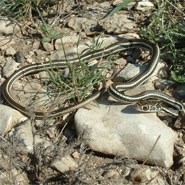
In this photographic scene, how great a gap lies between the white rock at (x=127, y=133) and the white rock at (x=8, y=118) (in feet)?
1.70

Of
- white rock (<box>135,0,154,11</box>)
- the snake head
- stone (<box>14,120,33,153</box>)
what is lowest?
stone (<box>14,120,33,153</box>)

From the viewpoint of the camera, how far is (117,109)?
4.46m

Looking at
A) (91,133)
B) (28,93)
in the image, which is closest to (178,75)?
(91,133)

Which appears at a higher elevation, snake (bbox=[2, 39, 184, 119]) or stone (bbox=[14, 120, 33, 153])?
snake (bbox=[2, 39, 184, 119])

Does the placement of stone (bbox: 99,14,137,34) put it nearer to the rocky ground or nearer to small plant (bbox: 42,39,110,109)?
the rocky ground

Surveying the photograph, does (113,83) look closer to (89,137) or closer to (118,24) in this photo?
(89,137)

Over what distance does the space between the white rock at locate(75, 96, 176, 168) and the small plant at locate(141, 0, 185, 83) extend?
2.00 feet

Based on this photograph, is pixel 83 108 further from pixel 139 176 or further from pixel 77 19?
pixel 77 19

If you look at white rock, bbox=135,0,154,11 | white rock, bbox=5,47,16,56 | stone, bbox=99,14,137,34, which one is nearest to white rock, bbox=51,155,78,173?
white rock, bbox=5,47,16,56

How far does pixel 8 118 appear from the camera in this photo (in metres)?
4.46

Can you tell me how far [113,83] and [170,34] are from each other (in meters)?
A: 0.80

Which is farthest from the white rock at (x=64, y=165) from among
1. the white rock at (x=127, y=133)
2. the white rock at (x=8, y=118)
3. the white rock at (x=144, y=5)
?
the white rock at (x=144, y=5)

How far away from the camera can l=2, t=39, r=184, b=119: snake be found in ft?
14.8

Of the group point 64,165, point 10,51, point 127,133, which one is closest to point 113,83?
point 127,133
